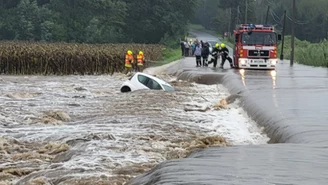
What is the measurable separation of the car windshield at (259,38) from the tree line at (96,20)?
50.4 metres

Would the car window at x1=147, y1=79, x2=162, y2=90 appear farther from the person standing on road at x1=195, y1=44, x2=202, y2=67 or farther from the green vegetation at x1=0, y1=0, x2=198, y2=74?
the green vegetation at x1=0, y1=0, x2=198, y2=74

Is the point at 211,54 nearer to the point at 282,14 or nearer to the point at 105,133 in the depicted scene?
the point at 105,133

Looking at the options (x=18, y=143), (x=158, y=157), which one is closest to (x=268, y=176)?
(x=158, y=157)

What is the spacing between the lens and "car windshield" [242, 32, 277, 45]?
3556 cm

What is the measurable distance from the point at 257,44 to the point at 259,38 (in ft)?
1.47

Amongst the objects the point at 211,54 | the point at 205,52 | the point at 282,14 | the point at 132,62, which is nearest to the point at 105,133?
the point at 132,62

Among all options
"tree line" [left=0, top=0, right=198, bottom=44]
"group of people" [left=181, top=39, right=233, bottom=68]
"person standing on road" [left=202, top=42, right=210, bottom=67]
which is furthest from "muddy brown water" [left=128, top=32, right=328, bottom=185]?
"tree line" [left=0, top=0, right=198, bottom=44]

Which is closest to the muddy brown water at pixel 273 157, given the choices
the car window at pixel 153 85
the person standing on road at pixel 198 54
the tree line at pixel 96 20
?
the car window at pixel 153 85

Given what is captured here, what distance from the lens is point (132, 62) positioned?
1591 inches

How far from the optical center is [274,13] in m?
123

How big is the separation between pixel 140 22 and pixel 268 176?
275 ft

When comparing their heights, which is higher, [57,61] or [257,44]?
[257,44]

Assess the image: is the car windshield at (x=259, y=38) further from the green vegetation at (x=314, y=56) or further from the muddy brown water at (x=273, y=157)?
the muddy brown water at (x=273, y=157)

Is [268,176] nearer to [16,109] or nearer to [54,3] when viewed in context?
[16,109]
